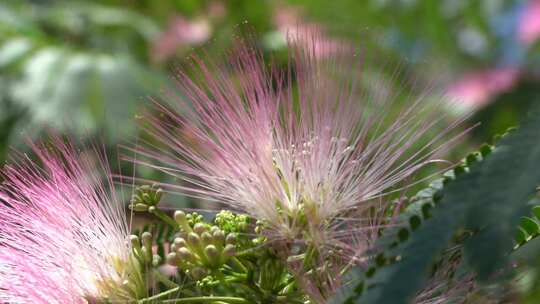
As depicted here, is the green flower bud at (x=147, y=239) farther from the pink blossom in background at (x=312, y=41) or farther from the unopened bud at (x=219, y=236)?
the pink blossom in background at (x=312, y=41)

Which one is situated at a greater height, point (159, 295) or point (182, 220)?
point (182, 220)

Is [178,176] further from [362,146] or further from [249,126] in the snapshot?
[362,146]

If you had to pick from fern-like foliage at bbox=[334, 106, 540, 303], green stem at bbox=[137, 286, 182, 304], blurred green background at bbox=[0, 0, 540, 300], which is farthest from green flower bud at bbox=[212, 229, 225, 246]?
blurred green background at bbox=[0, 0, 540, 300]

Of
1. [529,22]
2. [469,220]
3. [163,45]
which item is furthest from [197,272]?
[529,22]

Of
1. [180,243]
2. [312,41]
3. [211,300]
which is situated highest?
[312,41]

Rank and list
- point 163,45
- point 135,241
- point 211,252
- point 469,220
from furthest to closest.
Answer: point 163,45 → point 135,241 → point 211,252 → point 469,220

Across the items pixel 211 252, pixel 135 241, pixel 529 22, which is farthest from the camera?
pixel 529 22

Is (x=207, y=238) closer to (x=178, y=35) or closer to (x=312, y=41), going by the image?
(x=312, y=41)

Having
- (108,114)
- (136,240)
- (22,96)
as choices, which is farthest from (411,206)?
(22,96)
